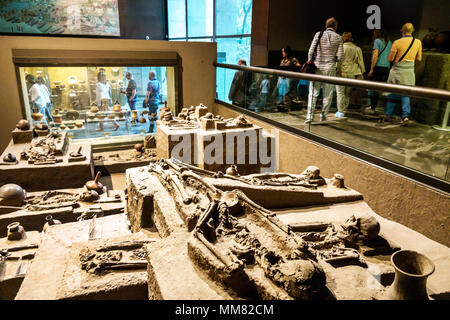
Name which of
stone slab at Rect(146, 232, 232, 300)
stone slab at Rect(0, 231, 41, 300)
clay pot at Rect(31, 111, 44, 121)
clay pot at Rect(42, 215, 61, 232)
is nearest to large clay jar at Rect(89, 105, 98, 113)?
A: clay pot at Rect(31, 111, 44, 121)

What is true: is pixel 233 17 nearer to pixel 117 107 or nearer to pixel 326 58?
pixel 117 107

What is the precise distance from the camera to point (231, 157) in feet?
22.5

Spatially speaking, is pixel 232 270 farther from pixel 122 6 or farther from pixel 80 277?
pixel 122 6

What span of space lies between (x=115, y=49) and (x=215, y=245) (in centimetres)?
810

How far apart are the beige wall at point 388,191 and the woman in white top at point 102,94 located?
5.65 metres

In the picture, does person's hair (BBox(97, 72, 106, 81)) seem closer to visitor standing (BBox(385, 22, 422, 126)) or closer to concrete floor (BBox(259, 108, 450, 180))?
concrete floor (BBox(259, 108, 450, 180))

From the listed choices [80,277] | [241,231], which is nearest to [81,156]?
[80,277]

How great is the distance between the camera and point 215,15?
12820 mm

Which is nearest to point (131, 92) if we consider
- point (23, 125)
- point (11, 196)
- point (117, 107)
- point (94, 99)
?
point (117, 107)

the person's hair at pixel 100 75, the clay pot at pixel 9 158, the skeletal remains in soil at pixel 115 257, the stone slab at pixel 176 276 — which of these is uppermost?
the person's hair at pixel 100 75

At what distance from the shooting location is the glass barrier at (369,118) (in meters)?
4.25

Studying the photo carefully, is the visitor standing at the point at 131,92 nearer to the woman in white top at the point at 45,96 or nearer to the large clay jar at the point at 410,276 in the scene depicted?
the woman in white top at the point at 45,96
